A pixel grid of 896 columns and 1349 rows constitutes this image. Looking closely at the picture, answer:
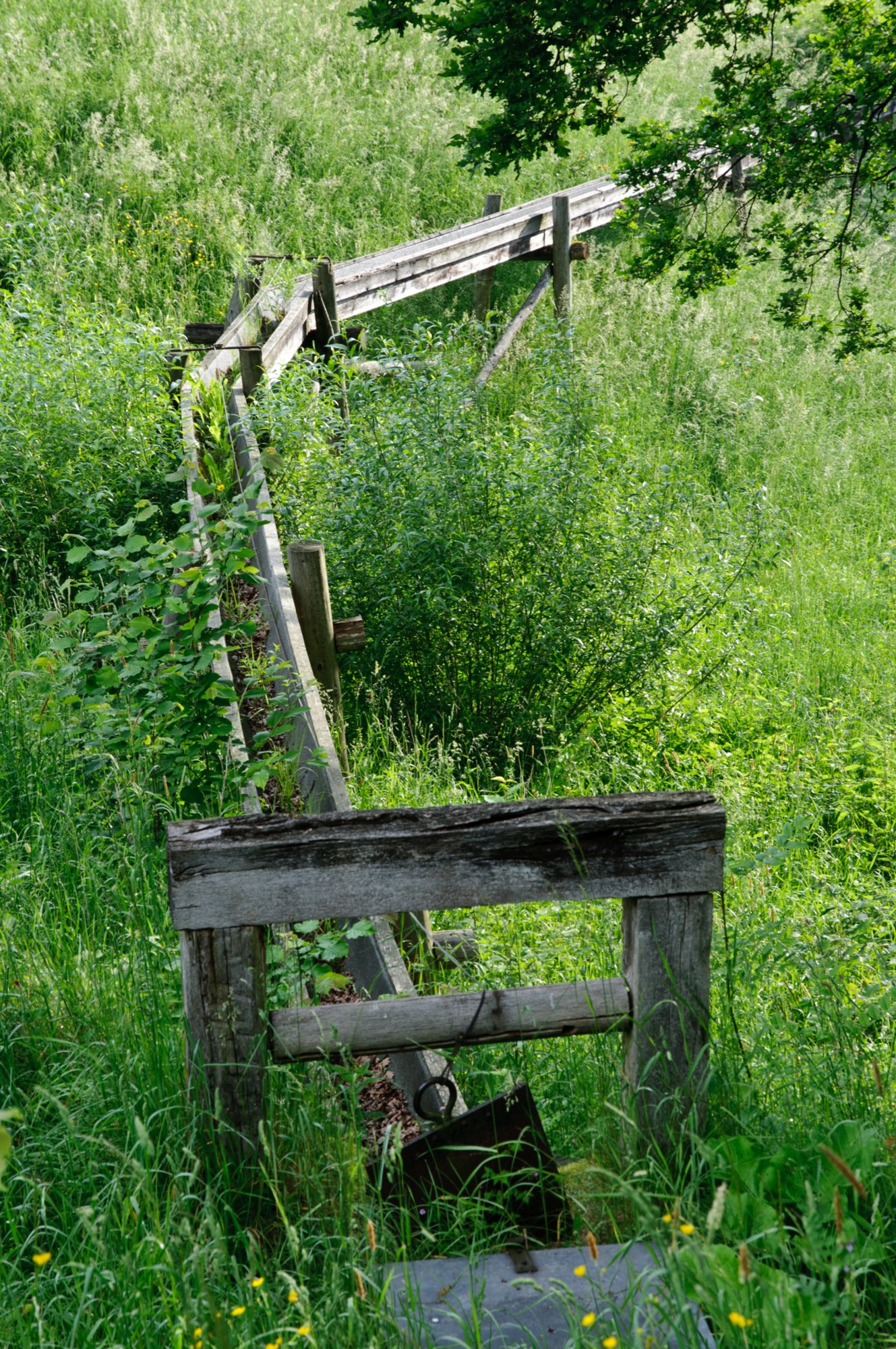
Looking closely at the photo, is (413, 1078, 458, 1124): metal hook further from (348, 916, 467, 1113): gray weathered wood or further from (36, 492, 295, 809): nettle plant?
(36, 492, 295, 809): nettle plant

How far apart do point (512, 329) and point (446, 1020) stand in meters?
9.63

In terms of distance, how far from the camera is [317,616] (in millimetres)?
4684

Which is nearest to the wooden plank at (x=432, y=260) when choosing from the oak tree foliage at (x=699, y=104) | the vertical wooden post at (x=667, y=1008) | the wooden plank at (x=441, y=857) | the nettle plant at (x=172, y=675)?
Result: the oak tree foliage at (x=699, y=104)

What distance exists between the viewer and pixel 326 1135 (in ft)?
7.28

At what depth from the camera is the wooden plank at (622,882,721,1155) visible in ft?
7.06

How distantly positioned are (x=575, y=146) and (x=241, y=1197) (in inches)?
714

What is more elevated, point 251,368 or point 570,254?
point 570,254

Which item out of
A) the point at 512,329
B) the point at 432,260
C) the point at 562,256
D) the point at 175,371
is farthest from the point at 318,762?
the point at 562,256

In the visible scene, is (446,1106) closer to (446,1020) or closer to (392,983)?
(446,1020)

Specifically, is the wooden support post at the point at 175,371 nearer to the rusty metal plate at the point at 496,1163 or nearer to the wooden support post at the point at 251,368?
the wooden support post at the point at 251,368

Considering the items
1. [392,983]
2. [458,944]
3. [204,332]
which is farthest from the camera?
[204,332]

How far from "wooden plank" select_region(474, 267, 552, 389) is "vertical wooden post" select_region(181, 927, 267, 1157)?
7.97 m

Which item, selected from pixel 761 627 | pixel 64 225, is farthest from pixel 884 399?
pixel 64 225

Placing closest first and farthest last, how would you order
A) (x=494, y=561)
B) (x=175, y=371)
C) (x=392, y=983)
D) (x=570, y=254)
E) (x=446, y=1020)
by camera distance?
1. (x=446, y=1020)
2. (x=392, y=983)
3. (x=494, y=561)
4. (x=175, y=371)
5. (x=570, y=254)
